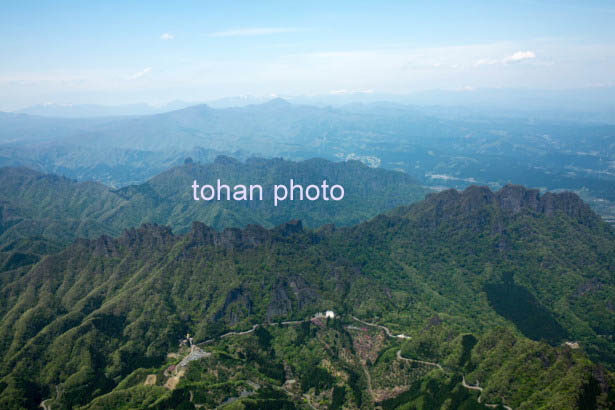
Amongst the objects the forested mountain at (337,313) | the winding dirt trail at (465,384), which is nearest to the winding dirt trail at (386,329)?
the forested mountain at (337,313)

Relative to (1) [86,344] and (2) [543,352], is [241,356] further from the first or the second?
(2) [543,352]

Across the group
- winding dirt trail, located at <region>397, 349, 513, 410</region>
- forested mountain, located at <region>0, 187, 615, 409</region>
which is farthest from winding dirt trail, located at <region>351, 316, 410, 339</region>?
winding dirt trail, located at <region>397, 349, 513, 410</region>

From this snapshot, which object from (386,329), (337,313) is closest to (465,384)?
(386,329)

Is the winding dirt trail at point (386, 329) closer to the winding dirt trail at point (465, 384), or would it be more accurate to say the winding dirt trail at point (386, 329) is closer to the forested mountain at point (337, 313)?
the forested mountain at point (337, 313)

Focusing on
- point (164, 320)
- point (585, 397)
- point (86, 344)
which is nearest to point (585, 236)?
point (585, 397)

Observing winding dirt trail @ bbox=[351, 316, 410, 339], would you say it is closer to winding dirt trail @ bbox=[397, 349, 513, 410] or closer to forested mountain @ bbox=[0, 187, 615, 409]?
forested mountain @ bbox=[0, 187, 615, 409]

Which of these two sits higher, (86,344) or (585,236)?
(585,236)

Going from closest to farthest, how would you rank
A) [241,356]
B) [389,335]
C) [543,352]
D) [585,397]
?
[585,397] < [543,352] < [241,356] < [389,335]

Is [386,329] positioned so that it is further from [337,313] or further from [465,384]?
[465,384]
